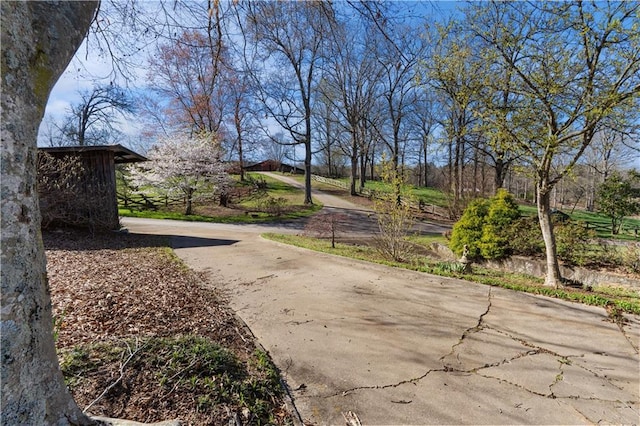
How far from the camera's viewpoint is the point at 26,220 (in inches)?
51.2

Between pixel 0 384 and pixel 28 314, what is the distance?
254 millimetres

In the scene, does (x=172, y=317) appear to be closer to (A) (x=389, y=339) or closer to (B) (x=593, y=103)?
(A) (x=389, y=339)

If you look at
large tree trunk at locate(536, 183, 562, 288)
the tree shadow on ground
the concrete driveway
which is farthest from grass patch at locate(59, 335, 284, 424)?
the tree shadow on ground

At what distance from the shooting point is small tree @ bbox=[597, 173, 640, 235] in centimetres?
1454

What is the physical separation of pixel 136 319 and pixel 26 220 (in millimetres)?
2773

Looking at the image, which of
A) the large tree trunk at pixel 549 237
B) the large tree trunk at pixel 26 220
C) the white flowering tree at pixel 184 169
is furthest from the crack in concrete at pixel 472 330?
the white flowering tree at pixel 184 169

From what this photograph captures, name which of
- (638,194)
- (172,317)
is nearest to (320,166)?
(638,194)

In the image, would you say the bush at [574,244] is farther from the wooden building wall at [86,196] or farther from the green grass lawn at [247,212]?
the wooden building wall at [86,196]

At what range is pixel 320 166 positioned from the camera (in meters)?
52.0

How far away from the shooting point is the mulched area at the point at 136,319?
2217 mm

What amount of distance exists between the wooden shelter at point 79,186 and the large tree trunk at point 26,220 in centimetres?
1050

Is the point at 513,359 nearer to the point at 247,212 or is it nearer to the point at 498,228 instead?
the point at 498,228

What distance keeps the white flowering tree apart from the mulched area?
42.2 ft

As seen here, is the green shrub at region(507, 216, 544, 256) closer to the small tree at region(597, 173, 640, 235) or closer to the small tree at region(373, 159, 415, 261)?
the small tree at region(373, 159, 415, 261)
